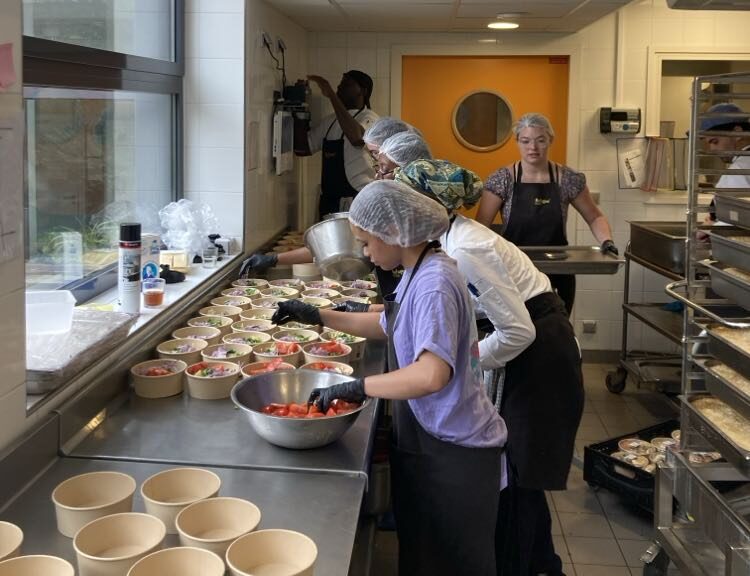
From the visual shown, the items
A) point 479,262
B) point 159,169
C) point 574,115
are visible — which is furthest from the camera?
point 574,115

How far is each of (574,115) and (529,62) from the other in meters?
0.47

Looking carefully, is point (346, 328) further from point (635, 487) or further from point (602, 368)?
point (602, 368)

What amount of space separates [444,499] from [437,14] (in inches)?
133

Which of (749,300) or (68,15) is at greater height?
(68,15)

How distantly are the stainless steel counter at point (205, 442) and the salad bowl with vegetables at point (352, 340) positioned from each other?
1.39 feet

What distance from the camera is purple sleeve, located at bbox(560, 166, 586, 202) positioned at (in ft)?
13.7

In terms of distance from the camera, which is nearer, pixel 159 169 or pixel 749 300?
pixel 749 300

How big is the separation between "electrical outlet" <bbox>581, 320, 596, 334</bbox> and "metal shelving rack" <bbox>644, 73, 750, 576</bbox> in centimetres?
296

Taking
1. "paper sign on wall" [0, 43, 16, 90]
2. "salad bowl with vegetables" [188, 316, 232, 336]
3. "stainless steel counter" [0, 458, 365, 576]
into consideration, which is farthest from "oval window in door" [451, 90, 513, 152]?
"paper sign on wall" [0, 43, 16, 90]

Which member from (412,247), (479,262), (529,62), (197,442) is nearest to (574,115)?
(529,62)

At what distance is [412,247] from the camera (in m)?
2.11

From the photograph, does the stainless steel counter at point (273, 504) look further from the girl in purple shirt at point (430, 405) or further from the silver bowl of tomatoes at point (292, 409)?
the girl in purple shirt at point (430, 405)

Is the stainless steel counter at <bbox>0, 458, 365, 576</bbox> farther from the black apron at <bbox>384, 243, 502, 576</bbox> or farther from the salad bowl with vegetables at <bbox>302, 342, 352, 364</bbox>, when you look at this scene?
the salad bowl with vegetables at <bbox>302, 342, 352, 364</bbox>

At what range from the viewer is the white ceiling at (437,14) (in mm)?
4398
